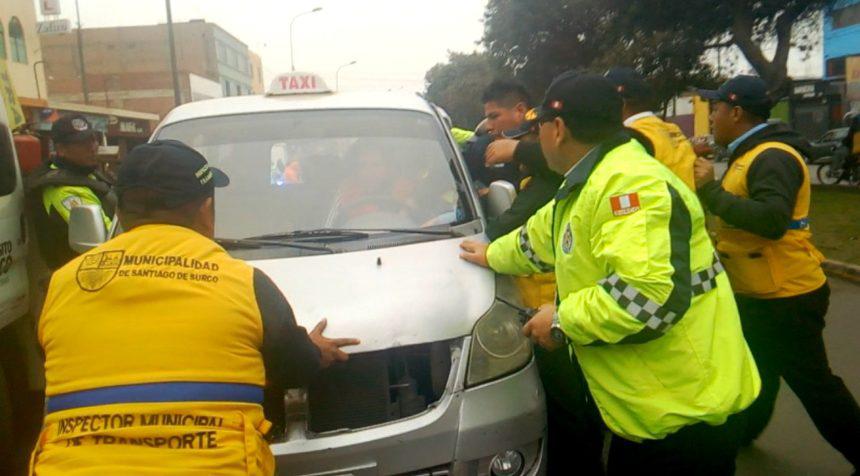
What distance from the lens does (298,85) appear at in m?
4.45

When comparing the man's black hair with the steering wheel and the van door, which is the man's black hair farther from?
the van door

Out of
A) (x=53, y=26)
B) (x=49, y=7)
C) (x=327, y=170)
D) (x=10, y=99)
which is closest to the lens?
(x=327, y=170)

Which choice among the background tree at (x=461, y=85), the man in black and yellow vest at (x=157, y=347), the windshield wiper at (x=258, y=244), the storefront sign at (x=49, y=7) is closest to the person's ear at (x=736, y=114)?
the windshield wiper at (x=258, y=244)

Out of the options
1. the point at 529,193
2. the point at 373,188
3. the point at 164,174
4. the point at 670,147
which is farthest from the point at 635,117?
the point at 164,174

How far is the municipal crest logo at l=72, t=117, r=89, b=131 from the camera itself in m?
4.91

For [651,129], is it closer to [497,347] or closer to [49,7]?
[497,347]

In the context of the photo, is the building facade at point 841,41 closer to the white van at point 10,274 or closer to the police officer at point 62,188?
the police officer at point 62,188

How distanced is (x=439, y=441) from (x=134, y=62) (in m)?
71.7

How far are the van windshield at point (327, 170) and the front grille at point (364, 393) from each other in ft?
3.12

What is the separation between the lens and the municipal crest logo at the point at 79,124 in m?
4.91

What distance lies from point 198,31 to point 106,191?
223 feet

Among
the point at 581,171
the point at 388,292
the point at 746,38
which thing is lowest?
the point at 388,292

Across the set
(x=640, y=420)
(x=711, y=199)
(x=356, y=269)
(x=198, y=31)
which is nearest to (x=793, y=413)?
(x=711, y=199)

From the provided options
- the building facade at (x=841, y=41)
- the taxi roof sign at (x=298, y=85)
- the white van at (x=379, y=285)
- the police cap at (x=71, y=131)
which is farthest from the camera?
the building facade at (x=841, y=41)
